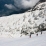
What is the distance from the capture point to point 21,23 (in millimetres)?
55344

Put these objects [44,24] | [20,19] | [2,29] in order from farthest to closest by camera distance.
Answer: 1. [20,19]
2. [2,29]
3. [44,24]

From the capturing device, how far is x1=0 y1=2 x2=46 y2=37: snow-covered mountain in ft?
165

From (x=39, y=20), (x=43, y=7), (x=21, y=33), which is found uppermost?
(x=43, y=7)

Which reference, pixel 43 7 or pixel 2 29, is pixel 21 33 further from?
pixel 43 7

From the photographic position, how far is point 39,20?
5331 cm

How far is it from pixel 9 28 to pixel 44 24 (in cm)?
1210

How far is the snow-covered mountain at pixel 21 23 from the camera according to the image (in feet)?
165

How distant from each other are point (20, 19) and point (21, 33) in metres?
8.91

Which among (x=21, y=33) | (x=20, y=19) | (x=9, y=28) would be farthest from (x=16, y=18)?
(x=21, y=33)

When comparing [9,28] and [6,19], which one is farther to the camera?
[6,19]

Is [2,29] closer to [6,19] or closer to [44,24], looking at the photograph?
[6,19]

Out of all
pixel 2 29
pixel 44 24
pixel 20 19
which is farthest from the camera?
pixel 20 19

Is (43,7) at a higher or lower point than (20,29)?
higher

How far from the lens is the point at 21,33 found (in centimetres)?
5009
